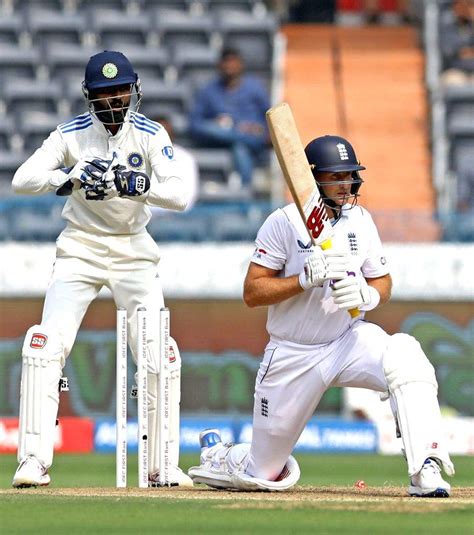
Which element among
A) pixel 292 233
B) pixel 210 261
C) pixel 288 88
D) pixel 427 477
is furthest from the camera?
pixel 288 88

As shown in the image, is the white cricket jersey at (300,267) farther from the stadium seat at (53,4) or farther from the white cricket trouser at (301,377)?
the stadium seat at (53,4)

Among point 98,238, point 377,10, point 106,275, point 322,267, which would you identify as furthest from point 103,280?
point 377,10

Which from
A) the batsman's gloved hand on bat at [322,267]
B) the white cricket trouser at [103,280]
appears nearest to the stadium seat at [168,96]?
the white cricket trouser at [103,280]

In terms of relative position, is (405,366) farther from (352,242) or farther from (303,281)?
(352,242)

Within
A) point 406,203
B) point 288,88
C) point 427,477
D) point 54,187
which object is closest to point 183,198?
point 54,187

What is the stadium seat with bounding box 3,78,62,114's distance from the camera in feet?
41.4

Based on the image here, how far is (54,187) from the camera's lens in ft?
19.1

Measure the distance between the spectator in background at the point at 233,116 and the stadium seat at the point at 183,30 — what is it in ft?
4.41

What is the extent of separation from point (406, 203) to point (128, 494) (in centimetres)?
702

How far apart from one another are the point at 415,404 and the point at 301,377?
0.52 meters

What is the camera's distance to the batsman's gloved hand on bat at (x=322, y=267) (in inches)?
210

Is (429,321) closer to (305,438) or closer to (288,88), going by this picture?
(305,438)

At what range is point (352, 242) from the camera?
567cm

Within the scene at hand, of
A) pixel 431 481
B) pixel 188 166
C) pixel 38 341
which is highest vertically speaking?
pixel 188 166
